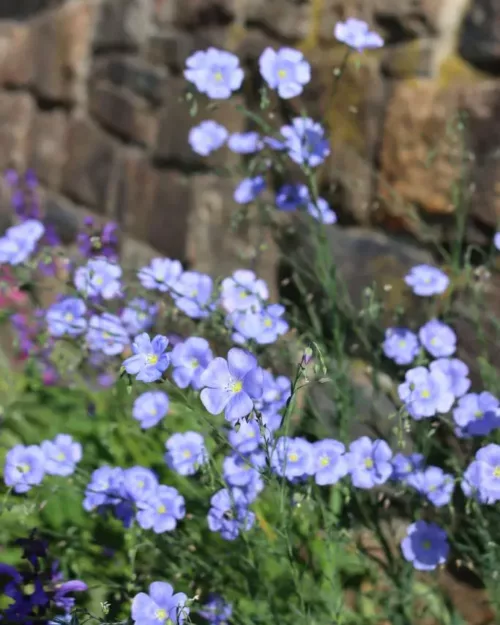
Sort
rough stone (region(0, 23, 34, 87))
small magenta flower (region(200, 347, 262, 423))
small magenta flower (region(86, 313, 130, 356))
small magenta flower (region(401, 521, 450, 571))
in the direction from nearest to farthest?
small magenta flower (region(200, 347, 262, 423)), small magenta flower (region(401, 521, 450, 571)), small magenta flower (region(86, 313, 130, 356)), rough stone (region(0, 23, 34, 87))

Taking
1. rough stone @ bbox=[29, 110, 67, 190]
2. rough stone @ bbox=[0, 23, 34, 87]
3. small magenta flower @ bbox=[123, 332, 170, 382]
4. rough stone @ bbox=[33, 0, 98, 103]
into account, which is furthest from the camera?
rough stone @ bbox=[0, 23, 34, 87]

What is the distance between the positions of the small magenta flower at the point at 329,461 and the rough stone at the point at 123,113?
1.71 meters

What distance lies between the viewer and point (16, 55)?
3648 millimetres

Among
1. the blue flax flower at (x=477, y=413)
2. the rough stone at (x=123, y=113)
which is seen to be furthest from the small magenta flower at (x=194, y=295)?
the rough stone at (x=123, y=113)

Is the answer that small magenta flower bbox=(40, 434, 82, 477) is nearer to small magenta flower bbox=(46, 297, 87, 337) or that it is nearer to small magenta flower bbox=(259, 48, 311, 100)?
small magenta flower bbox=(46, 297, 87, 337)

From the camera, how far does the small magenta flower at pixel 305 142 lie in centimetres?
180

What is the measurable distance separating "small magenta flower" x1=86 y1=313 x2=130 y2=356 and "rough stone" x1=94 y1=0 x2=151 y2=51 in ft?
4.69

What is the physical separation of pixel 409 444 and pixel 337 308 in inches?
15.3

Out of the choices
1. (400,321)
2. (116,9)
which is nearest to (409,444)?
(400,321)

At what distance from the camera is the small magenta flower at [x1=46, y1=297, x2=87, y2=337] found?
1.83 metres

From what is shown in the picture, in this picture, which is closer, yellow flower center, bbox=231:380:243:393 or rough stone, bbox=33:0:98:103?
yellow flower center, bbox=231:380:243:393

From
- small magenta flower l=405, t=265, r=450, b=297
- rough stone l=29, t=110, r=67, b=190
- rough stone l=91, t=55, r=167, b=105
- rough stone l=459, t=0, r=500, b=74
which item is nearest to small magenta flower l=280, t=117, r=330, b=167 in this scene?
small magenta flower l=405, t=265, r=450, b=297

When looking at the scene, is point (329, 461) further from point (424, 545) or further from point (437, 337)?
point (437, 337)

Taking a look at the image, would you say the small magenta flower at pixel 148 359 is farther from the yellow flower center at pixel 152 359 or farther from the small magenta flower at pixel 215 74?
the small magenta flower at pixel 215 74
